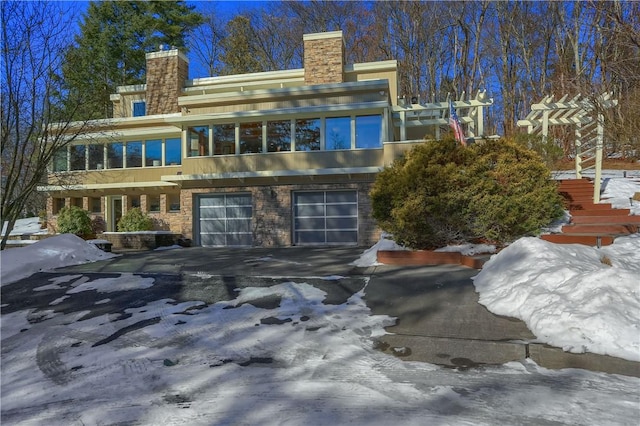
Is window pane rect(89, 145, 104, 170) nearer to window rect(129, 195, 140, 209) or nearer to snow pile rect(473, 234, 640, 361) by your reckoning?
window rect(129, 195, 140, 209)

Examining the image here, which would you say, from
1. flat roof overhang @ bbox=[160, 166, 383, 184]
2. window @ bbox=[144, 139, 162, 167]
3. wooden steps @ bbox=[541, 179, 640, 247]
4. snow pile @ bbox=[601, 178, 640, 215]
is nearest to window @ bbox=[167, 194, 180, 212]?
window @ bbox=[144, 139, 162, 167]

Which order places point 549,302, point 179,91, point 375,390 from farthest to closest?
point 179,91
point 549,302
point 375,390

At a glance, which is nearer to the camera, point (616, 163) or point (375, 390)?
point (375, 390)

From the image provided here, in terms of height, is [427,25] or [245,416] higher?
[427,25]

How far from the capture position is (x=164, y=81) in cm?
2044

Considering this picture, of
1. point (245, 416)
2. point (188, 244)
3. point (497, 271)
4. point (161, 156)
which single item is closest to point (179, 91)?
point (161, 156)

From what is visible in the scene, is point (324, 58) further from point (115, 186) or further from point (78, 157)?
point (78, 157)

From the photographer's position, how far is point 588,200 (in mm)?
10852

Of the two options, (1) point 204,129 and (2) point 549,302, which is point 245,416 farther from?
(1) point 204,129

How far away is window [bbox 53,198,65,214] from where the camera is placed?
20359 millimetres

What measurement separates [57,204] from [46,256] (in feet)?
39.5

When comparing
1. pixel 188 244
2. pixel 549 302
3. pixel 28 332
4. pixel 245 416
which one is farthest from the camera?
pixel 188 244

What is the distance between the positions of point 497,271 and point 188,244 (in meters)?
12.8

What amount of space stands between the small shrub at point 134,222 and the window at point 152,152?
8.03 feet
